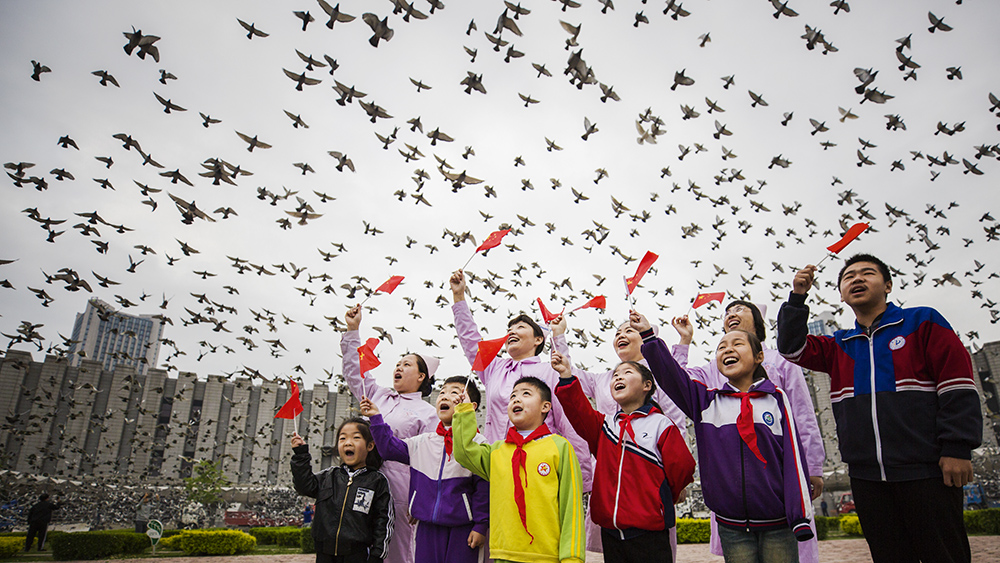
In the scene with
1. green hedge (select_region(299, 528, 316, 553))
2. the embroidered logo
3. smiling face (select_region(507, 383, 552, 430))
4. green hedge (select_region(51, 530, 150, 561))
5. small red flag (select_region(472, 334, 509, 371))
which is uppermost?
small red flag (select_region(472, 334, 509, 371))

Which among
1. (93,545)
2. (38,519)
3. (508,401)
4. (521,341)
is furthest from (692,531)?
(38,519)

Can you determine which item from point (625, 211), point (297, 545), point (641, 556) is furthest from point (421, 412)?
point (297, 545)

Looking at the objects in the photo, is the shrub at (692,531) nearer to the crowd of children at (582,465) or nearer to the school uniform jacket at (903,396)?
the crowd of children at (582,465)

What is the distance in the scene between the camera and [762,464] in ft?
8.62

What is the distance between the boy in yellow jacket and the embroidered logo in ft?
3.29

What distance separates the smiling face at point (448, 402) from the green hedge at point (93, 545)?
11620mm

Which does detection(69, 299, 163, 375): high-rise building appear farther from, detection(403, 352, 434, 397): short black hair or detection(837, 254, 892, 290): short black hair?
detection(837, 254, 892, 290): short black hair

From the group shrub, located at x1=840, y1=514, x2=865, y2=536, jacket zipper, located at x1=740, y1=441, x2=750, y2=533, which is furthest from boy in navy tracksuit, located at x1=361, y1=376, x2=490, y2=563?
shrub, located at x1=840, y1=514, x2=865, y2=536

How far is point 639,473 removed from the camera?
9.62 ft

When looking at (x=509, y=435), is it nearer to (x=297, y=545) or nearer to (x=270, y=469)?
(x=297, y=545)

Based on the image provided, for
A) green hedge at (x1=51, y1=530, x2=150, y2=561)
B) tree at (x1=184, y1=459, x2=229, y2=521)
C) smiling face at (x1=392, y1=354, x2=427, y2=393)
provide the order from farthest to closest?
tree at (x1=184, y1=459, x2=229, y2=521)
green hedge at (x1=51, y1=530, x2=150, y2=561)
smiling face at (x1=392, y1=354, x2=427, y2=393)

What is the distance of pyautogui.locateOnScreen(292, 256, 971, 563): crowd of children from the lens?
8.78 feet

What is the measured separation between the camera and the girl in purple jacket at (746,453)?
8.38ft

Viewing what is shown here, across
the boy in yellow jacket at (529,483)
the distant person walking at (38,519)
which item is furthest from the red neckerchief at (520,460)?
the distant person walking at (38,519)
